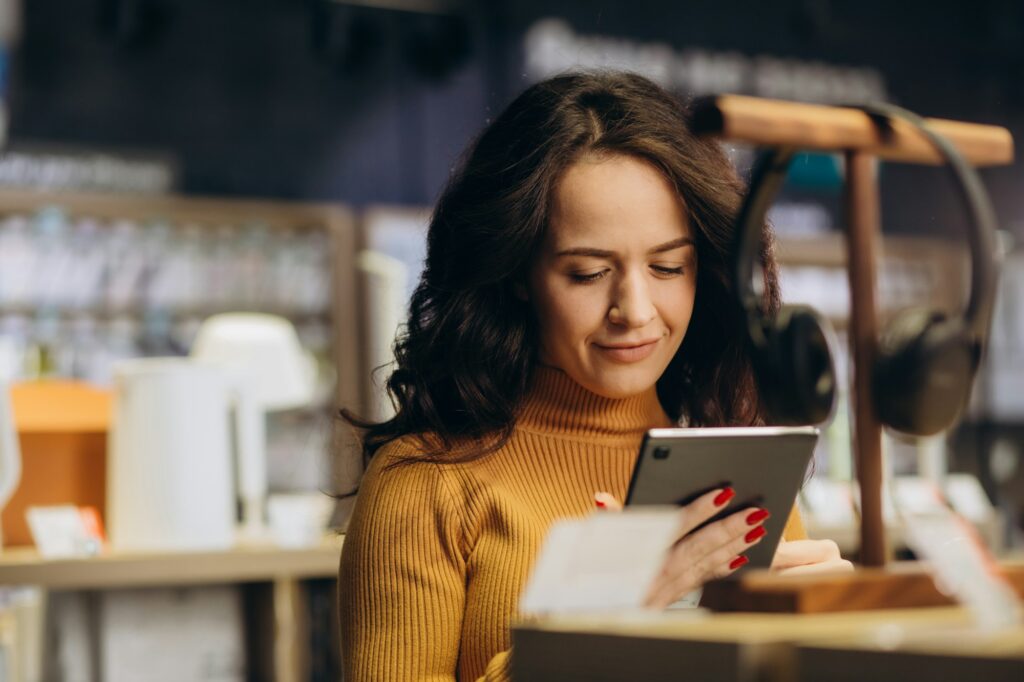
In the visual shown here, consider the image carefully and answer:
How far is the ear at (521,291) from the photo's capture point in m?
1.48

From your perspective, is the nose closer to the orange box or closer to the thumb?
the thumb

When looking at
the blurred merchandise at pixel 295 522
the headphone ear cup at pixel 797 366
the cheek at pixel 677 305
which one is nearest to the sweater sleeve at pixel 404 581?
the cheek at pixel 677 305

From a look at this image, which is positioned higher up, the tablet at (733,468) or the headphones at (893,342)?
the headphones at (893,342)

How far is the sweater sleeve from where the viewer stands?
1.33 metres

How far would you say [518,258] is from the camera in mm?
1432

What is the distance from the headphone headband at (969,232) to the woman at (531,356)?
348mm

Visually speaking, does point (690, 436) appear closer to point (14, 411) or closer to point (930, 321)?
point (930, 321)

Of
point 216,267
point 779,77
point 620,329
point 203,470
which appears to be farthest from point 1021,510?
point 620,329

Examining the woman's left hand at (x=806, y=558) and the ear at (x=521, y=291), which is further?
the ear at (x=521, y=291)

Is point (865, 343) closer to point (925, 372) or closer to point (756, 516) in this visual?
point (925, 372)

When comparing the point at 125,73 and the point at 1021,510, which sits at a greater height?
the point at 125,73

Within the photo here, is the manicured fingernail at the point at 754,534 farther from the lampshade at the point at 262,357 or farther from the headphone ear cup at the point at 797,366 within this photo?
the lampshade at the point at 262,357

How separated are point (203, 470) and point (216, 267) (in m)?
2.75

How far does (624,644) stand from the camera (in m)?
0.83
